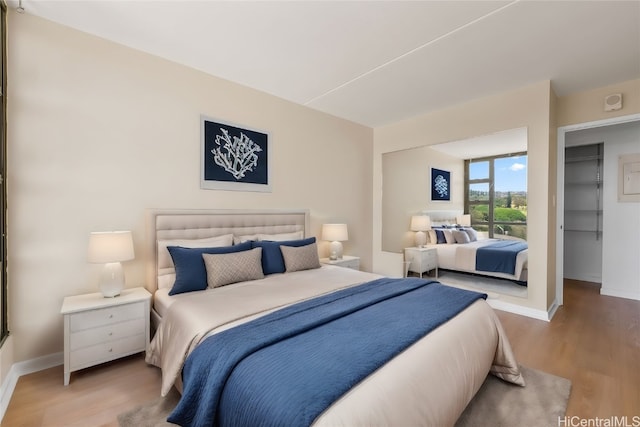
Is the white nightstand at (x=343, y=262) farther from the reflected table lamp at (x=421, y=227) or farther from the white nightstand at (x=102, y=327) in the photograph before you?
the white nightstand at (x=102, y=327)

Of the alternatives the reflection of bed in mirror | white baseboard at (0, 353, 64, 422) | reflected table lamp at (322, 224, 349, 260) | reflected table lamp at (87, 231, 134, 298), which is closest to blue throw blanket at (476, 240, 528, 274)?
the reflection of bed in mirror

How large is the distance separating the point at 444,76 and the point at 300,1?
177 cm

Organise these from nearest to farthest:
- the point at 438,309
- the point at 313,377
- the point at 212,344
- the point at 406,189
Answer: the point at 313,377 → the point at 212,344 → the point at 438,309 → the point at 406,189

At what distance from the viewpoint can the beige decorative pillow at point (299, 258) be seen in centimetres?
294

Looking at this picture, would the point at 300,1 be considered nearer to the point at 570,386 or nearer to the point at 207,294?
the point at 207,294

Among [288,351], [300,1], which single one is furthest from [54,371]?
[300,1]

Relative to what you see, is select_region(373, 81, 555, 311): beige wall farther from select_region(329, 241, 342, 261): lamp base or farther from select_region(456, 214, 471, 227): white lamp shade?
select_region(329, 241, 342, 261): lamp base

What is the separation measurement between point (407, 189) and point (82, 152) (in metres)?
3.98

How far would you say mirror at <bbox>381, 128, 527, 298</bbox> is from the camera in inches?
137

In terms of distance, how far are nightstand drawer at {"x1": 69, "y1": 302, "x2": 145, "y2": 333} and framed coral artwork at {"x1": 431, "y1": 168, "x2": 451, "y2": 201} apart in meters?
3.87

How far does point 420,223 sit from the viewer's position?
4.39m

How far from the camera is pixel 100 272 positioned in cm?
225

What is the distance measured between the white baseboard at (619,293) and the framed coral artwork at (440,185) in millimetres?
2471

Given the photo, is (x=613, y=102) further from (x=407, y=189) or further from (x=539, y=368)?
(x=539, y=368)
